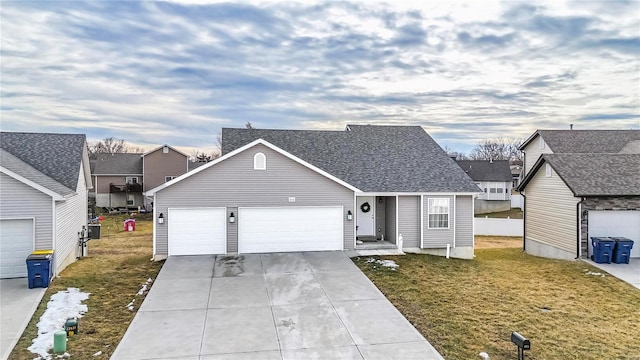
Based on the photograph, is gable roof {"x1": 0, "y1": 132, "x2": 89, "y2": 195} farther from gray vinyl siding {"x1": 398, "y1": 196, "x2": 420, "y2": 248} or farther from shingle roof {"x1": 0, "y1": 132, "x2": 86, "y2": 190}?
gray vinyl siding {"x1": 398, "y1": 196, "x2": 420, "y2": 248}

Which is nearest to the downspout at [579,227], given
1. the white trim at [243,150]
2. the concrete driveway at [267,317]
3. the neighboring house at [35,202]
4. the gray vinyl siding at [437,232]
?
the gray vinyl siding at [437,232]

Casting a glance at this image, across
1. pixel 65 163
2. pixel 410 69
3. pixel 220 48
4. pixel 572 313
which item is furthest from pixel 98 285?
pixel 410 69

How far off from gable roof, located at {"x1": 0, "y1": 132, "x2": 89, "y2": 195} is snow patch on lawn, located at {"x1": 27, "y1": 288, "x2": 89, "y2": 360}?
543 centimetres

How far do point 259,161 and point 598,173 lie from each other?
13.4 m

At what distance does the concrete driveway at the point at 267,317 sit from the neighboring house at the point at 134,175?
1035 inches

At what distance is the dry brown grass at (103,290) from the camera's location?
7.67m

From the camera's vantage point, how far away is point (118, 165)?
127 ft

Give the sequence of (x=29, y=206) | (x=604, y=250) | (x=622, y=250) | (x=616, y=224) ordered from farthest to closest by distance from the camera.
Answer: (x=616, y=224)
(x=604, y=250)
(x=622, y=250)
(x=29, y=206)

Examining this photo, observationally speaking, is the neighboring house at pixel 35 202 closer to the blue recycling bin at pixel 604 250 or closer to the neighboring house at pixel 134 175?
the blue recycling bin at pixel 604 250

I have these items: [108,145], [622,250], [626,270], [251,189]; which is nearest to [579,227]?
[622,250]

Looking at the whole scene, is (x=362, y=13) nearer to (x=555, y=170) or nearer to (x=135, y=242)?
(x=555, y=170)

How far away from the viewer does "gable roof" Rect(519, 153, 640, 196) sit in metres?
15.1

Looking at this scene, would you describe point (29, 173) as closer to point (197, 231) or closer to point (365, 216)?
point (197, 231)

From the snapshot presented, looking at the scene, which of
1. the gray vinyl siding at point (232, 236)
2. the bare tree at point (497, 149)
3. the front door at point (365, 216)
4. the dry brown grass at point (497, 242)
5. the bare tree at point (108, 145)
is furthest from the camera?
the bare tree at point (497, 149)
